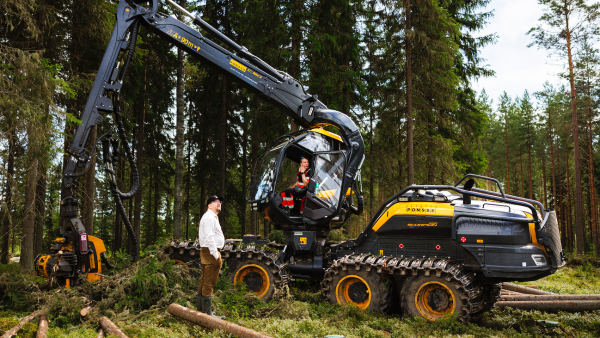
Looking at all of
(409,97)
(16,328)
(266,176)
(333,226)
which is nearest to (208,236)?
(16,328)

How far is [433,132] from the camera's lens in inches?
706

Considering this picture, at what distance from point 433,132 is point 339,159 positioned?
36.3 feet

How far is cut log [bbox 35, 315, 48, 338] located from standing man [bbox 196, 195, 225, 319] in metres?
1.94

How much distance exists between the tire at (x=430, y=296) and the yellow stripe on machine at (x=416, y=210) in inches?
42.1

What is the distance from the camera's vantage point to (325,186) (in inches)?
318

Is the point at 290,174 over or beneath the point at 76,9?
beneath

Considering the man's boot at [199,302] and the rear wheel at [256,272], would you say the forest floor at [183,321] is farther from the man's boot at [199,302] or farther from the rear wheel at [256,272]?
the rear wheel at [256,272]

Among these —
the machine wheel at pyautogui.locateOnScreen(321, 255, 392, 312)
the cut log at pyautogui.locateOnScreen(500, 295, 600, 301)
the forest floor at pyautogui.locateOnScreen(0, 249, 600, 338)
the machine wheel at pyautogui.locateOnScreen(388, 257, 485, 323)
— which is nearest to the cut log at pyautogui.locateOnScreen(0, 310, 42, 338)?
the forest floor at pyautogui.locateOnScreen(0, 249, 600, 338)

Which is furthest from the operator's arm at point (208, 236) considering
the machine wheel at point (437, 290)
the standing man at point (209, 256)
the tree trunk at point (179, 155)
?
the tree trunk at point (179, 155)

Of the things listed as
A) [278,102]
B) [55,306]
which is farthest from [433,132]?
[55,306]

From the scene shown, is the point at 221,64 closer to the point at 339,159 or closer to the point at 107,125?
the point at 339,159

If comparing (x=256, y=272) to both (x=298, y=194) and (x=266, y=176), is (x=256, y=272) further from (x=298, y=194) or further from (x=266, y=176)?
(x=266, y=176)

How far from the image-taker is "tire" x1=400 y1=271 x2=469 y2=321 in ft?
21.5

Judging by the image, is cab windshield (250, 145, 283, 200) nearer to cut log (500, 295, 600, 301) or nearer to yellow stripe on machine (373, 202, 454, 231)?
yellow stripe on machine (373, 202, 454, 231)
